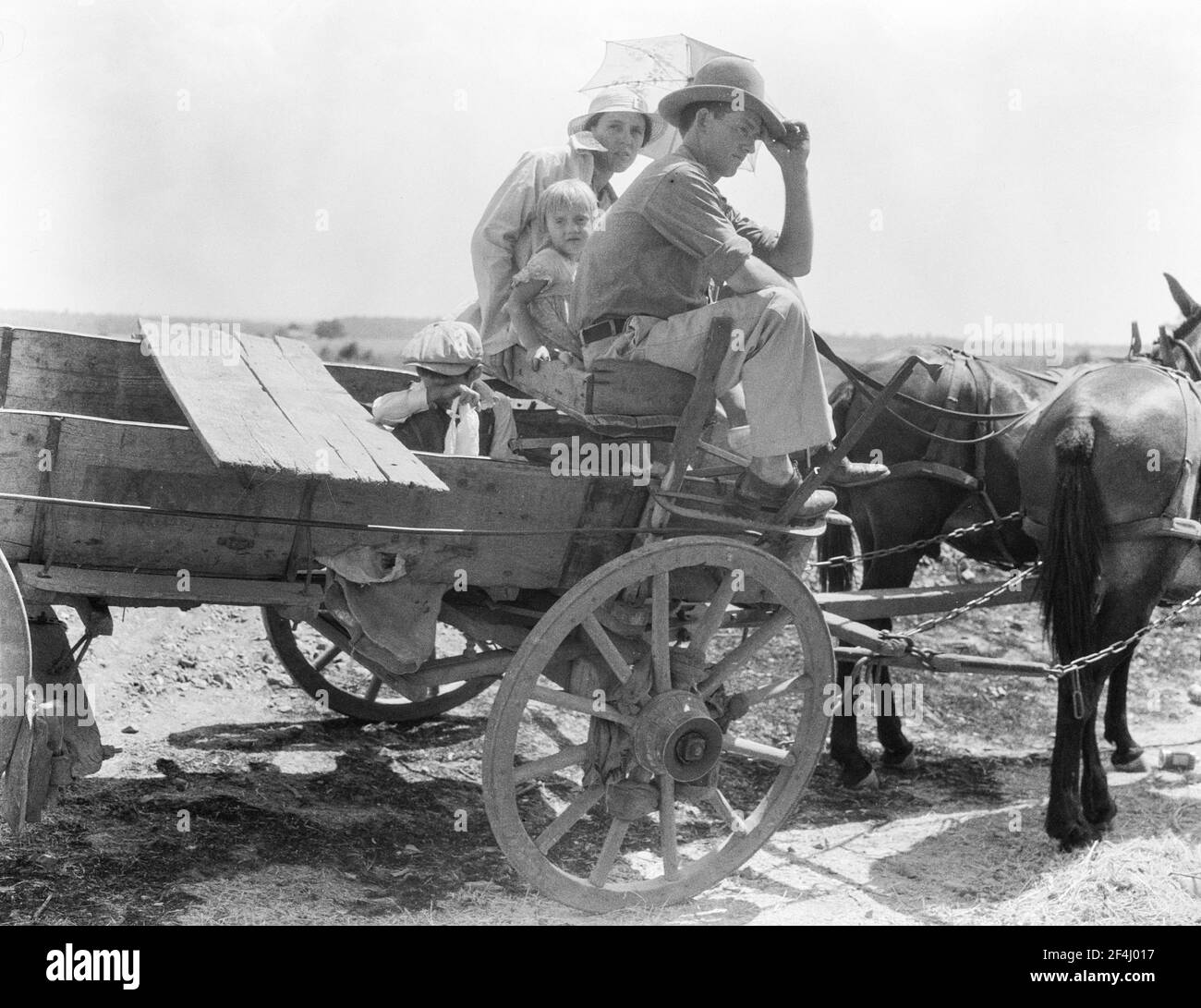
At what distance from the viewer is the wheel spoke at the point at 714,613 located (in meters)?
4.04

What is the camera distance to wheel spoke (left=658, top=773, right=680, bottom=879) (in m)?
4.04

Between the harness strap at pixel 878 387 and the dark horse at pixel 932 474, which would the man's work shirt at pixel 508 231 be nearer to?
the harness strap at pixel 878 387

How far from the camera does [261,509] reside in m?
3.54

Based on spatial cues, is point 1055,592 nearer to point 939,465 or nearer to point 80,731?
point 939,465

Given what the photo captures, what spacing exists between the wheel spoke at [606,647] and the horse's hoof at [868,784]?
7.02 feet

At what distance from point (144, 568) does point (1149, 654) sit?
6544 millimetres

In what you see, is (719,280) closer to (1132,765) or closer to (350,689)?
(350,689)

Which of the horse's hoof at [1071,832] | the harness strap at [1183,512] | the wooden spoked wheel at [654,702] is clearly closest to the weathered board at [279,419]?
the wooden spoked wheel at [654,702]

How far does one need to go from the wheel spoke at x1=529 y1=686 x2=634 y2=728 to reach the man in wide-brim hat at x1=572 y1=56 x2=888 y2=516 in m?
0.79

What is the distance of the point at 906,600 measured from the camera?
5133 millimetres

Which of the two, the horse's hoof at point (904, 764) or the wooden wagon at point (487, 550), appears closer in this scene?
the wooden wagon at point (487, 550)

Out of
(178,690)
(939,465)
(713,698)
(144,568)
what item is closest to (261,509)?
(144,568)

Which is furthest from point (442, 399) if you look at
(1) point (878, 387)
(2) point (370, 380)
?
(1) point (878, 387)

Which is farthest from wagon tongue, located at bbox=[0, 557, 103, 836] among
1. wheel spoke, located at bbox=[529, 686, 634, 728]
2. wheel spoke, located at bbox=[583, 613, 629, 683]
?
wheel spoke, located at bbox=[583, 613, 629, 683]
